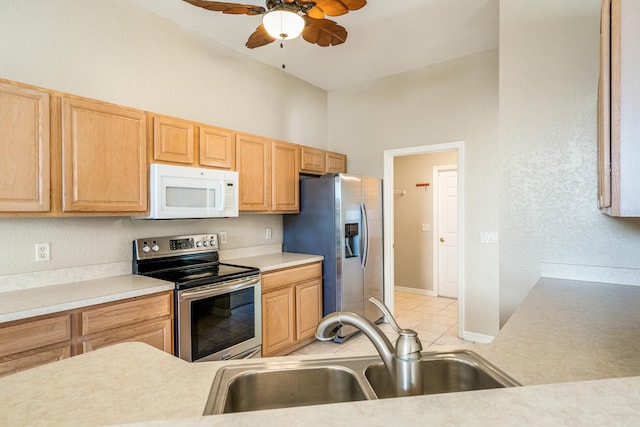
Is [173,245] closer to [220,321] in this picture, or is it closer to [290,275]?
[220,321]

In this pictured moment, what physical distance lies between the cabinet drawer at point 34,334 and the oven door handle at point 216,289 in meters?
0.63

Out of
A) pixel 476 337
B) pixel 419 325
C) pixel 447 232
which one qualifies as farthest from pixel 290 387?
pixel 447 232

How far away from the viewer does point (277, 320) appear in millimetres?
3062

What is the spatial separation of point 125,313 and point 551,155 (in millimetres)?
2667

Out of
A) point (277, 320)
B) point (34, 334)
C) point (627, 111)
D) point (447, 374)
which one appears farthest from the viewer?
point (277, 320)

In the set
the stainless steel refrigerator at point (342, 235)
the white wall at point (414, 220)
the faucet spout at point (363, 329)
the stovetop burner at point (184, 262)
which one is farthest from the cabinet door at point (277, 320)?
the white wall at point (414, 220)

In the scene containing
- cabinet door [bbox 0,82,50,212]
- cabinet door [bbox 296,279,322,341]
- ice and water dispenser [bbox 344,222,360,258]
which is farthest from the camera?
ice and water dispenser [bbox 344,222,360,258]

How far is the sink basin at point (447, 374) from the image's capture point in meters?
1.00

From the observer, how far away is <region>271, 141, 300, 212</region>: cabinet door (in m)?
3.42

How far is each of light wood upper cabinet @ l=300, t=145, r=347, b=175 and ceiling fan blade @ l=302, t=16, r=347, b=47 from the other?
1.25 meters

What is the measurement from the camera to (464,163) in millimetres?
3600

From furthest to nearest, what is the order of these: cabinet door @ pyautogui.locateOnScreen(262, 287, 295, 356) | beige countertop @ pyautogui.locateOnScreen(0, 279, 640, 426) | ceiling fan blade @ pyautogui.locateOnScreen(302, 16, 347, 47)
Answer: cabinet door @ pyautogui.locateOnScreen(262, 287, 295, 356) < ceiling fan blade @ pyautogui.locateOnScreen(302, 16, 347, 47) < beige countertop @ pyautogui.locateOnScreen(0, 279, 640, 426)

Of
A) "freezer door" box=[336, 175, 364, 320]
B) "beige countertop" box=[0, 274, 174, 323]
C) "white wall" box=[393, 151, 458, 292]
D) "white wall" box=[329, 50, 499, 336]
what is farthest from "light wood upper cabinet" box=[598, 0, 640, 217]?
"white wall" box=[393, 151, 458, 292]

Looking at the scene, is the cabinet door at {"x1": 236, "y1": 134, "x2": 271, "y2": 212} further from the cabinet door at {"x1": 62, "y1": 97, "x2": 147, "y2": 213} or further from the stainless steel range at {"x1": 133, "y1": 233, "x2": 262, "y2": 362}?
the cabinet door at {"x1": 62, "y1": 97, "x2": 147, "y2": 213}
